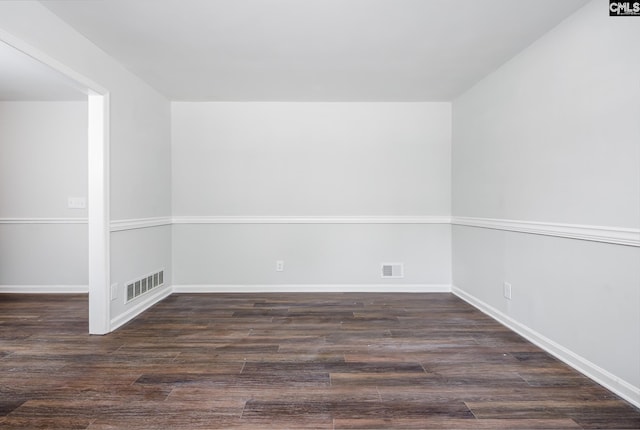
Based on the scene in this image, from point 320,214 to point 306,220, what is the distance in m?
0.19

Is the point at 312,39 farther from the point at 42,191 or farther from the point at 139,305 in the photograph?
the point at 42,191

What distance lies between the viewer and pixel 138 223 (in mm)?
3199

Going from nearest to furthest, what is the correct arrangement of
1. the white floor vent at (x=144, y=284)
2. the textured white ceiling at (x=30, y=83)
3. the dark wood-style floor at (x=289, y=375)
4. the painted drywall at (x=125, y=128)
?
the dark wood-style floor at (x=289, y=375), the painted drywall at (x=125, y=128), the textured white ceiling at (x=30, y=83), the white floor vent at (x=144, y=284)

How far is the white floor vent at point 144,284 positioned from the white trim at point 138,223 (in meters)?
0.54

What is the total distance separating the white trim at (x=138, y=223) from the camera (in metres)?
2.85

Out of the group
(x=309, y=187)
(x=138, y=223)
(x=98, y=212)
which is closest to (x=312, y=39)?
(x=309, y=187)

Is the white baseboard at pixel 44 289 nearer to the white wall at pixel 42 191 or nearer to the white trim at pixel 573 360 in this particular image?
the white wall at pixel 42 191

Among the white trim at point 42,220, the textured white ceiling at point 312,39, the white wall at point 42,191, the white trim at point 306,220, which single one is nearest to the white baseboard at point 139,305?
the white trim at point 306,220

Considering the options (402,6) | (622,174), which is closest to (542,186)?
(622,174)

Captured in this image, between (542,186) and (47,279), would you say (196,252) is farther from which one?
(542,186)

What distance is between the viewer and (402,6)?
6.69 ft

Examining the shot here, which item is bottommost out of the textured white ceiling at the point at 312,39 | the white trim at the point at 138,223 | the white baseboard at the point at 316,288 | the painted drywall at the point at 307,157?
the white baseboard at the point at 316,288

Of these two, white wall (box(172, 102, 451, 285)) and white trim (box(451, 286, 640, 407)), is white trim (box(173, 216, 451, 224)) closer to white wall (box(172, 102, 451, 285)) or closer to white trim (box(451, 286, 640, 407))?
white wall (box(172, 102, 451, 285))

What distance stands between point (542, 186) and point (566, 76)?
763 millimetres
